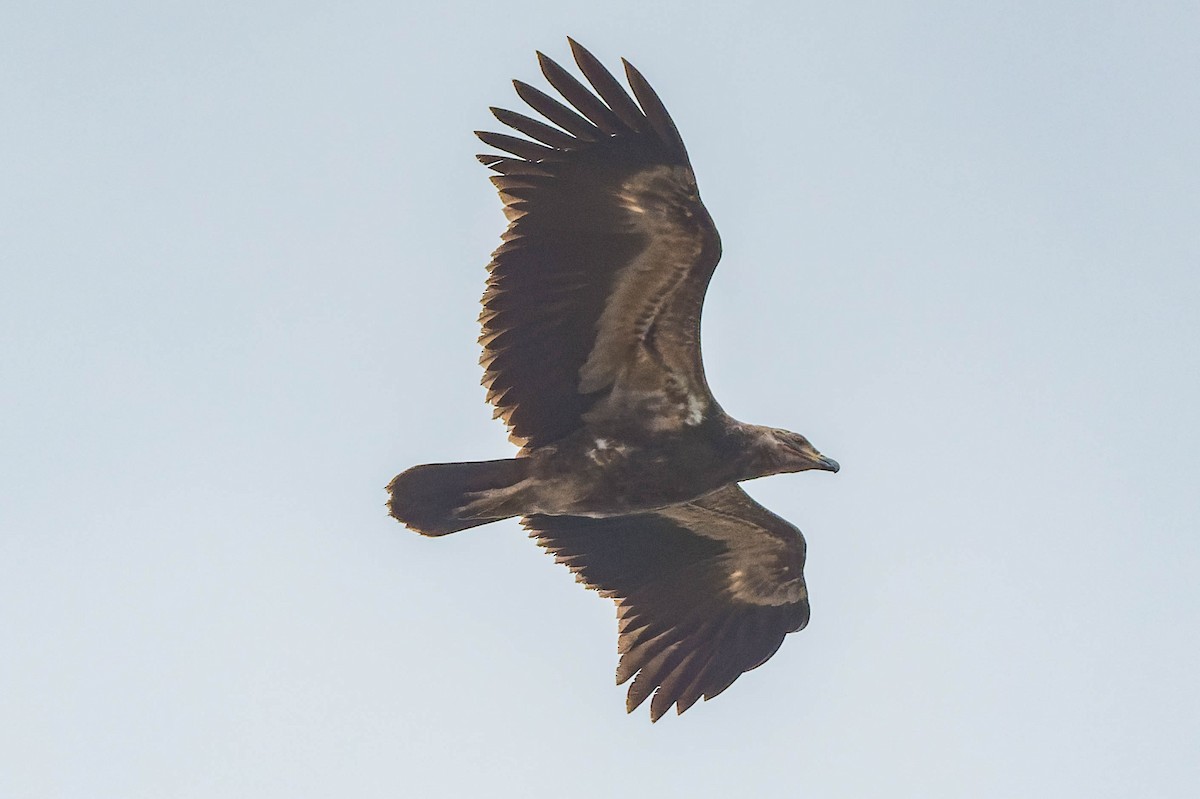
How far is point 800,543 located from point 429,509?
128 inches

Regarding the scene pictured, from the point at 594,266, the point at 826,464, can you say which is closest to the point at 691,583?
the point at 826,464

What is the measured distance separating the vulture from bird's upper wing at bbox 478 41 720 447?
0.01 meters

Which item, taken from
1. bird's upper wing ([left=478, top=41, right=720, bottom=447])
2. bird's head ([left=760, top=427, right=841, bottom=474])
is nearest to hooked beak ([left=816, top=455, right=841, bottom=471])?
bird's head ([left=760, top=427, right=841, bottom=474])

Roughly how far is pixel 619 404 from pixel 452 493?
127 centimetres

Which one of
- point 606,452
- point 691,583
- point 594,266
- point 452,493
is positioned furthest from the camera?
point 691,583

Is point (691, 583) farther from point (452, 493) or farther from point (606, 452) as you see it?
point (452, 493)

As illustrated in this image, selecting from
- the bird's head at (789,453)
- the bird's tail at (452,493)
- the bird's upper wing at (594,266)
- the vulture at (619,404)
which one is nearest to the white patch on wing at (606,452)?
the vulture at (619,404)

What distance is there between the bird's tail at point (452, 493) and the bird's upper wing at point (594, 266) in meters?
0.35

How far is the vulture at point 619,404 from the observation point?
35.2ft

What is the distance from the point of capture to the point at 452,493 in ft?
37.1

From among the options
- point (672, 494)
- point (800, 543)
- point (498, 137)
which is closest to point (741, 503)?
point (800, 543)

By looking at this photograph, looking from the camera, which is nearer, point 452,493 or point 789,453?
point 452,493

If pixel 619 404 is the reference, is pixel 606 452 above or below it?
below

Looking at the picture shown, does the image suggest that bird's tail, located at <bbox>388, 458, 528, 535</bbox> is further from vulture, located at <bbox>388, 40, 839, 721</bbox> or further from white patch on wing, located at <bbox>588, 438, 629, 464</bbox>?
white patch on wing, located at <bbox>588, 438, 629, 464</bbox>
